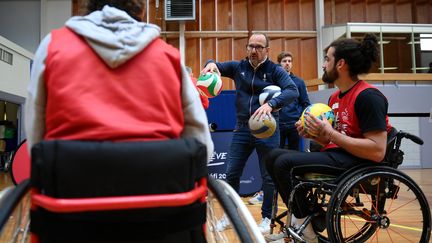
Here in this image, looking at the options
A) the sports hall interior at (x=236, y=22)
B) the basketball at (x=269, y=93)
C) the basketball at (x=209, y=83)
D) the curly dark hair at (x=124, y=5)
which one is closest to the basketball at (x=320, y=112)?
the basketball at (x=269, y=93)

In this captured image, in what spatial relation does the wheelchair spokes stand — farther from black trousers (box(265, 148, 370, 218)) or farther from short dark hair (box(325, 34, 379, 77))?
short dark hair (box(325, 34, 379, 77))

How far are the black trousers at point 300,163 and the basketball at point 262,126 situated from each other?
43 cm

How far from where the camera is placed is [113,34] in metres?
1.02

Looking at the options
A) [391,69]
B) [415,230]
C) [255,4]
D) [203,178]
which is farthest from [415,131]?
[203,178]

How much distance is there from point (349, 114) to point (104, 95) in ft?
4.64

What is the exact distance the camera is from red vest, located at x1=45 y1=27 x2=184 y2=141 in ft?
3.18

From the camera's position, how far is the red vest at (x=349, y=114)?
2.01 meters

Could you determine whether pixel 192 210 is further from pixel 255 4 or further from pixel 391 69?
pixel 255 4

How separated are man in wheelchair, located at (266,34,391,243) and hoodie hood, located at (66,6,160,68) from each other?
3.70 feet

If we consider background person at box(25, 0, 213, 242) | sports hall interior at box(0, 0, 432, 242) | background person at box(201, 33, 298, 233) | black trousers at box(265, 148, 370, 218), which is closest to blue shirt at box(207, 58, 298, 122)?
background person at box(201, 33, 298, 233)

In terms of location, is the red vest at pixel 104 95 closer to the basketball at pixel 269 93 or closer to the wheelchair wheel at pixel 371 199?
the wheelchair wheel at pixel 371 199

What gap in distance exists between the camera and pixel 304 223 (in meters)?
1.93

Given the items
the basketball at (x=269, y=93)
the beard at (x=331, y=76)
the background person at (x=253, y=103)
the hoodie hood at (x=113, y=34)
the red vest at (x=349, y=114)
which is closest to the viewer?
the hoodie hood at (x=113, y=34)

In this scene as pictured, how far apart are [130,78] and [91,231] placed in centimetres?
38
